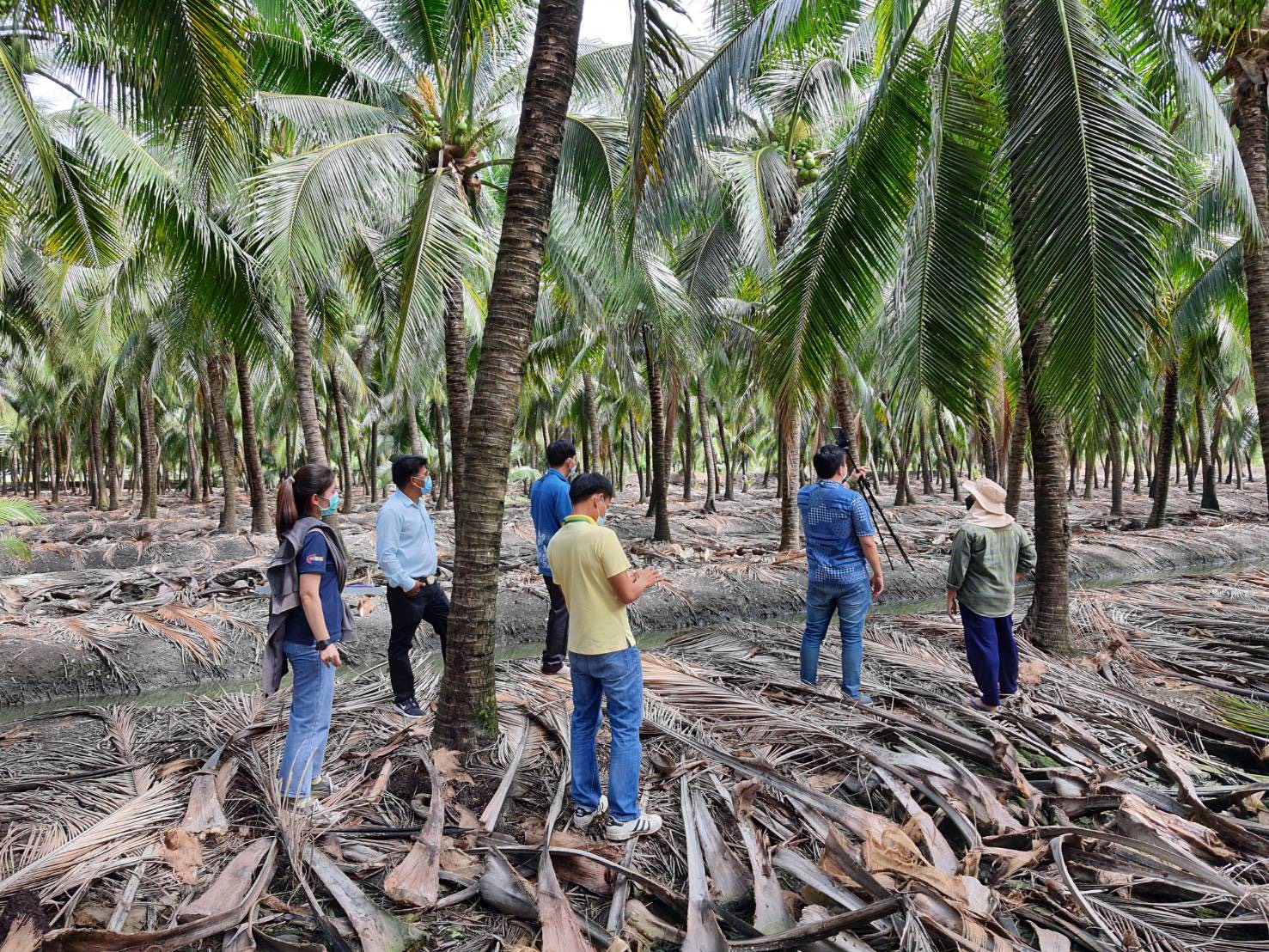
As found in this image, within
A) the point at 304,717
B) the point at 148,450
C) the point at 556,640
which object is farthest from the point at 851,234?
the point at 148,450

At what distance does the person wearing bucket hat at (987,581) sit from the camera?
5.73 metres

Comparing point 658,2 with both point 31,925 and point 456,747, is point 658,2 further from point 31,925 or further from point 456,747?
point 31,925

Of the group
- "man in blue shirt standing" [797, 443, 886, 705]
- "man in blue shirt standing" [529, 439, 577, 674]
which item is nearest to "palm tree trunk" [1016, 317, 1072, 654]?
"man in blue shirt standing" [797, 443, 886, 705]

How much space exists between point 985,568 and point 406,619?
422 cm

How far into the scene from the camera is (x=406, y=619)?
5672 millimetres

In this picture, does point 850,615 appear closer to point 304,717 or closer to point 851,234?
point 851,234

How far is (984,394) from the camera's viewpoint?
22.5 feet

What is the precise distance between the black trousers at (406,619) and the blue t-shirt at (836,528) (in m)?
2.79

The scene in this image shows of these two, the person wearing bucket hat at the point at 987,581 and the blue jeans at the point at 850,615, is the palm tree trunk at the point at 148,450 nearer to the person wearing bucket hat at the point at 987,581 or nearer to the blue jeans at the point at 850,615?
the blue jeans at the point at 850,615

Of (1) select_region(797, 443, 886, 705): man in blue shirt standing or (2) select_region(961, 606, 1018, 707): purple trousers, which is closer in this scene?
(2) select_region(961, 606, 1018, 707): purple trousers

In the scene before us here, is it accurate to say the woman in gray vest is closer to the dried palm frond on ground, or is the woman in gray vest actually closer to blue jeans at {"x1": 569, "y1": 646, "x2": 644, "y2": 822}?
the dried palm frond on ground

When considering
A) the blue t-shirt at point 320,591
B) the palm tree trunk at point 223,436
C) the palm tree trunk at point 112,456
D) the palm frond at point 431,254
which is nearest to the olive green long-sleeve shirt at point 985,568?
the blue t-shirt at point 320,591

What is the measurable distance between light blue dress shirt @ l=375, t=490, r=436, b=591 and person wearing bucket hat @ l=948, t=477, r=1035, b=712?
378cm

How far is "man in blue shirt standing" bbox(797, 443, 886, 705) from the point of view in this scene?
5.84m
